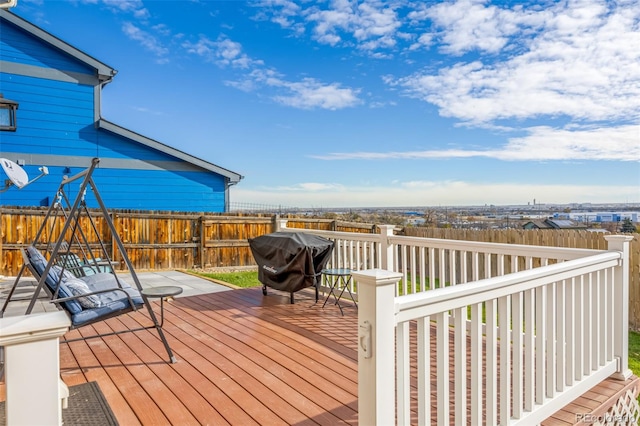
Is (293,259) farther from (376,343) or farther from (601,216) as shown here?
(601,216)

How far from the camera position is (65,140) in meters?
10.3

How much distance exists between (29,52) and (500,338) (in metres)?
12.2

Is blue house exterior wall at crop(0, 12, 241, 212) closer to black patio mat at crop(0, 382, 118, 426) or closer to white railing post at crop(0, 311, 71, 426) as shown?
black patio mat at crop(0, 382, 118, 426)

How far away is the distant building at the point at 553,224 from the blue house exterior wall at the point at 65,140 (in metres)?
9.04

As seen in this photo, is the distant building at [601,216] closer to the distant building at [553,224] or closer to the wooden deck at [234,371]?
the distant building at [553,224]

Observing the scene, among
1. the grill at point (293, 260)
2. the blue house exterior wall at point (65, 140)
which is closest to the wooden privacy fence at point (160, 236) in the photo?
the blue house exterior wall at point (65, 140)

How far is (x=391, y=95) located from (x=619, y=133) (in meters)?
6.20

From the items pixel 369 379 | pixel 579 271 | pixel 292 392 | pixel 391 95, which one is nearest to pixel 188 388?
pixel 292 392

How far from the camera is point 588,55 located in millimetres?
7488

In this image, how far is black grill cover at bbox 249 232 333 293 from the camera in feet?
16.2

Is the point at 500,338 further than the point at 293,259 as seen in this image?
No

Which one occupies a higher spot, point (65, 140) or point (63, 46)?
point (63, 46)

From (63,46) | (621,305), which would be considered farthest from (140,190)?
(621,305)

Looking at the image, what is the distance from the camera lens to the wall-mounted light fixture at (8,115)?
9.35 meters
